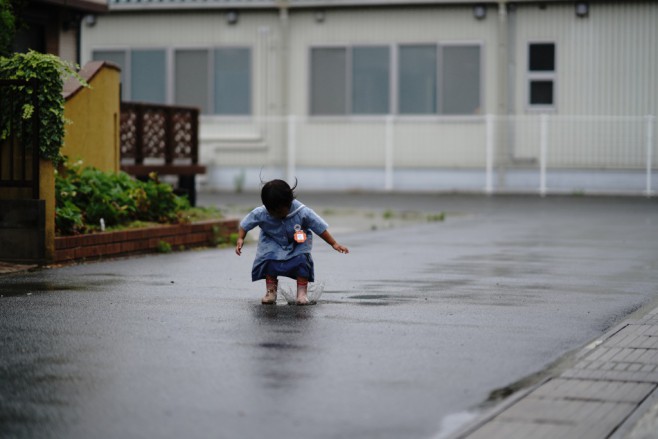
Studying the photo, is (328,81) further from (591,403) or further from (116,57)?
(591,403)

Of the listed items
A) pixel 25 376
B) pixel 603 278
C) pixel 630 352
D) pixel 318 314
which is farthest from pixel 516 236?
pixel 25 376

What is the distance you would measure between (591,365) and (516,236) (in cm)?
1043

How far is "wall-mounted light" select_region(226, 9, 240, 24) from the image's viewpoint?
99.2 ft

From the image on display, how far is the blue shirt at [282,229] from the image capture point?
391 inches

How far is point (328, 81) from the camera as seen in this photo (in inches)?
1177

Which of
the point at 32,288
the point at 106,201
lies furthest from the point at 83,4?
the point at 32,288

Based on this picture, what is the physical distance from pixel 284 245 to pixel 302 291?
0.39 m

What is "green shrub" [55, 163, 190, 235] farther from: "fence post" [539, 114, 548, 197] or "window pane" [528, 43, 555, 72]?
"window pane" [528, 43, 555, 72]

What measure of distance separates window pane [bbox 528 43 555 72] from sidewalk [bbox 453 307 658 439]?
2138 cm

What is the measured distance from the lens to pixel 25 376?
6.78m

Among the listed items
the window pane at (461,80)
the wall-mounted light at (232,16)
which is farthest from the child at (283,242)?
the wall-mounted light at (232,16)

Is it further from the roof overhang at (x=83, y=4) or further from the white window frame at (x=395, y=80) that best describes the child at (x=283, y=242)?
the white window frame at (x=395, y=80)

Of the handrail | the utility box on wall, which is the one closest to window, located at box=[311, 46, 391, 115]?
the handrail

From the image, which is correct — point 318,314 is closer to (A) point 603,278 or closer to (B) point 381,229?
(A) point 603,278
